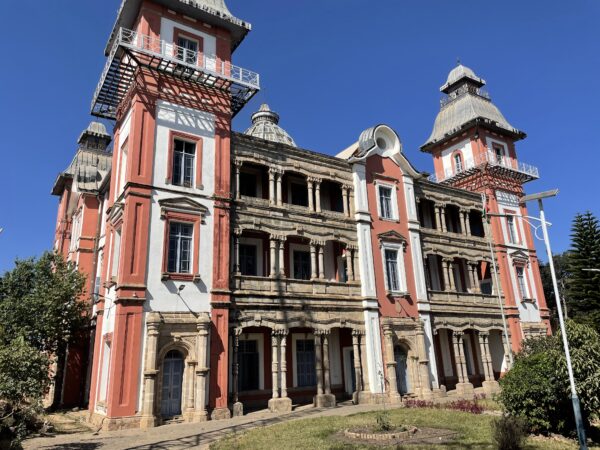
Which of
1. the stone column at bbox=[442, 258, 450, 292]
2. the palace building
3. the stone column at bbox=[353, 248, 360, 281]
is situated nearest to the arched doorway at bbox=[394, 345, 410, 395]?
the palace building

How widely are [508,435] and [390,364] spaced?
40.3 ft

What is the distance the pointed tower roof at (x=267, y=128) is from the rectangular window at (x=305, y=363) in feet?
49.5

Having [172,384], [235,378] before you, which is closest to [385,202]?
[235,378]

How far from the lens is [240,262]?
76.6 ft

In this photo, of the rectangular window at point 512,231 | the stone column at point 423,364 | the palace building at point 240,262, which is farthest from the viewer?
the rectangular window at point 512,231

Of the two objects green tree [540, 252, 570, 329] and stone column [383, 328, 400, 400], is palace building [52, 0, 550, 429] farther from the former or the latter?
green tree [540, 252, 570, 329]

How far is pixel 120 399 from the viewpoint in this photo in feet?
55.0

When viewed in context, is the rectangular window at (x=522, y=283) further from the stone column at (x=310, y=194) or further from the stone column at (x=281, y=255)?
the stone column at (x=281, y=255)

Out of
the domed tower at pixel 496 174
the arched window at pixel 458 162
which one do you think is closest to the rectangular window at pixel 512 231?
the domed tower at pixel 496 174

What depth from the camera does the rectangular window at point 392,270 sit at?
25.9 metres

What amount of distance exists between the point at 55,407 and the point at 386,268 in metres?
19.1

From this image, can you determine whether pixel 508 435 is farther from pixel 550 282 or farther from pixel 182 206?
pixel 550 282

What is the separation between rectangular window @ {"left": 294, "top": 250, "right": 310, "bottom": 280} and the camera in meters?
25.1

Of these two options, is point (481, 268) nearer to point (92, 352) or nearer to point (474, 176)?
point (474, 176)
